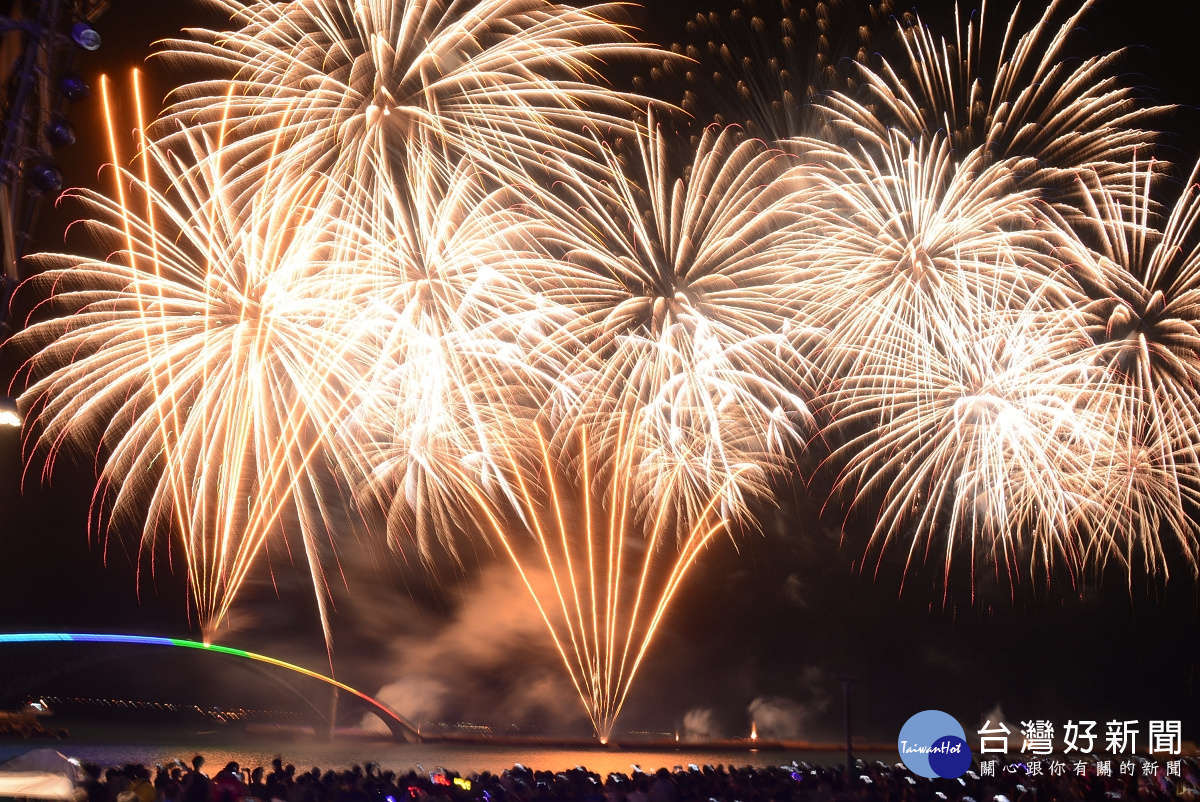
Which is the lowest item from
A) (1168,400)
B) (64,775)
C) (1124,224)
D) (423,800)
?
(423,800)

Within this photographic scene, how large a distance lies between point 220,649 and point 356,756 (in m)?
12.4

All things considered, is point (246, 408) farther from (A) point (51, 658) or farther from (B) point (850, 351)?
(A) point (51, 658)

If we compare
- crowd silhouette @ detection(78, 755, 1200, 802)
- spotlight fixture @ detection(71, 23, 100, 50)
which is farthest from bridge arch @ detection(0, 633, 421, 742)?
spotlight fixture @ detection(71, 23, 100, 50)

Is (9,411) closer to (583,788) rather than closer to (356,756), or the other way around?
(583,788)

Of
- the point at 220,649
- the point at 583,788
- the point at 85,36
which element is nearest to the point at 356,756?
the point at 220,649

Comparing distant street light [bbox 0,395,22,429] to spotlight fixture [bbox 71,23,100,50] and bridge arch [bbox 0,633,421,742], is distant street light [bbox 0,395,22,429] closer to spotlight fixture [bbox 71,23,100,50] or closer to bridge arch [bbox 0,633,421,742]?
spotlight fixture [bbox 71,23,100,50]

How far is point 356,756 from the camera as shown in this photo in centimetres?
5050

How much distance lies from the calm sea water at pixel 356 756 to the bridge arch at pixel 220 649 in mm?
1587

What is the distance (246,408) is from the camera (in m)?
16.7

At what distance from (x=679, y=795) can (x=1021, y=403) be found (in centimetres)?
1182

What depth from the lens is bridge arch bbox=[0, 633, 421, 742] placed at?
145ft

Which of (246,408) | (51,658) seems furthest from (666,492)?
(51,658)

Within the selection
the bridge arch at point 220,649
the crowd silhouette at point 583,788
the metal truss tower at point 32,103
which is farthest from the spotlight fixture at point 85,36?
the bridge arch at point 220,649

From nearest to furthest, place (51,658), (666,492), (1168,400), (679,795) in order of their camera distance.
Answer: (679,795) → (1168,400) → (666,492) → (51,658)
